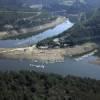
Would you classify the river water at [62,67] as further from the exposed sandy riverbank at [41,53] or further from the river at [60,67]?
the exposed sandy riverbank at [41,53]

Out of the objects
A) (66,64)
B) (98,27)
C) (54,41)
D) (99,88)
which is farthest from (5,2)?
(99,88)

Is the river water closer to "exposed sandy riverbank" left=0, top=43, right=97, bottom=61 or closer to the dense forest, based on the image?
"exposed sandy riverbank" left=0, top=43, right=97, bottom=61

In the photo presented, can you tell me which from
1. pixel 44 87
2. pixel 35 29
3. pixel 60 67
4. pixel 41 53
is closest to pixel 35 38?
pixel 35 29

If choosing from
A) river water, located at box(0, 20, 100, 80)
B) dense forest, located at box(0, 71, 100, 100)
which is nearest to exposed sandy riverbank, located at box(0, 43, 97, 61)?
river water, located at box(0, 20, 100, 80)

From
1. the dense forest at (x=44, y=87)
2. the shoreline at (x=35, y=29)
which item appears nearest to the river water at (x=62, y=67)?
the dense forest at (x=44, y=87)

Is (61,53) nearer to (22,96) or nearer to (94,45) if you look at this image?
(94,45)

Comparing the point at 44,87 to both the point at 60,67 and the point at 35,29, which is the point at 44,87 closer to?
the point at 60,67
